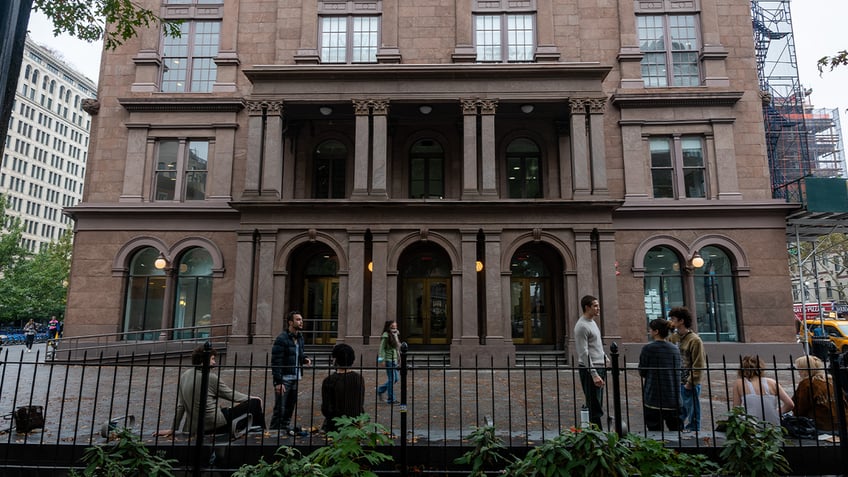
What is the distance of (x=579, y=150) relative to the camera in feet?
59.6

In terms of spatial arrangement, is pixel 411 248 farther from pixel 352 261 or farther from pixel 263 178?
pixel 263 178

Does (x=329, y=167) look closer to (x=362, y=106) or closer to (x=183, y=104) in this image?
(x=362, y=106)

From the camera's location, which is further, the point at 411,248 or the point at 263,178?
the point at 411,248

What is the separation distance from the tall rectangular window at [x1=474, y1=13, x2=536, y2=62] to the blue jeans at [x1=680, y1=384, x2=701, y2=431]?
1613 cm

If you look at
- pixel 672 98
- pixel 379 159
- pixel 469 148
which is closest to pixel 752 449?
pixel 469 148

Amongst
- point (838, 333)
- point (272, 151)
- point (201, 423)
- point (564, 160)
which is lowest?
point (201, 423)

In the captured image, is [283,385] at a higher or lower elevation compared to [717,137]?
lower

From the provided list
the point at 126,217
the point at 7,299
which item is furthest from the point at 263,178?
the point at 7,299

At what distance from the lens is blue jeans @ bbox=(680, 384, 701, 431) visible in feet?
23.9

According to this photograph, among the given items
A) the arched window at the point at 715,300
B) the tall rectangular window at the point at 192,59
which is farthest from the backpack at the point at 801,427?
the tall rectangular window at the point at 192,59

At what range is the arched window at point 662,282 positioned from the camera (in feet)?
63.2

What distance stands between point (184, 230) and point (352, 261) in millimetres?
7753

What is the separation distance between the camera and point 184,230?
20.1 metres

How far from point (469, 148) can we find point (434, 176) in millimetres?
3176
